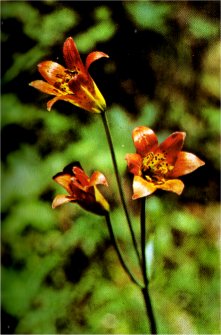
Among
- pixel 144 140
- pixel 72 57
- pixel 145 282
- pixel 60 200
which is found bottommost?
pixel 145 282

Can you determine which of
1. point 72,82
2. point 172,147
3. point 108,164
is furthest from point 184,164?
point 72,82

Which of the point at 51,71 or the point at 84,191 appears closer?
the point at 84,191

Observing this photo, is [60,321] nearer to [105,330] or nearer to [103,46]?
[105,330]

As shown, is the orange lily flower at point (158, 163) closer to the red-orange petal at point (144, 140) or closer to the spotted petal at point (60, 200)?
the red-orange petal at point (144, 140)

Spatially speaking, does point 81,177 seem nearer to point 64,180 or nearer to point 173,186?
point 64,180

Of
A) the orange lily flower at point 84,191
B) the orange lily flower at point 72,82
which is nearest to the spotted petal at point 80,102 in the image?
the orange lily flower at point 72,82

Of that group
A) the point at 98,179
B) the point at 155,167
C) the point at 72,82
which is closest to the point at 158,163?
the point at 155,167

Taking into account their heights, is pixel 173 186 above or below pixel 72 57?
below

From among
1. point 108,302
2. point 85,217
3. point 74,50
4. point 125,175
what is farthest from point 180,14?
point 108,302
